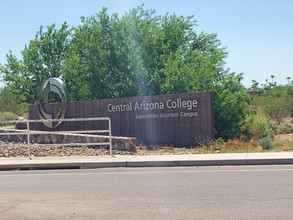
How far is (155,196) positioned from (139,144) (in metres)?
12.2

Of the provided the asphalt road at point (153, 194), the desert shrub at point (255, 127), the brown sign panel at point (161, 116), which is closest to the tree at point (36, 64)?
the brown sign panel at point (161, 116)

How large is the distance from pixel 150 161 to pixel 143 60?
43.1ft

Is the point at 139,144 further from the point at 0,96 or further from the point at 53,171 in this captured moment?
the point at 0,96

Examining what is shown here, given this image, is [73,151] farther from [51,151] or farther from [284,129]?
[284,129]

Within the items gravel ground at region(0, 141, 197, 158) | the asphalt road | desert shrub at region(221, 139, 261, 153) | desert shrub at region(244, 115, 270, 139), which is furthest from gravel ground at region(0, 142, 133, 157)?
desert shrub at region(244, 115, 270, 139)

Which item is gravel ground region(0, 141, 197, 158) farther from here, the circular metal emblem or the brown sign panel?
the circular metal emblem

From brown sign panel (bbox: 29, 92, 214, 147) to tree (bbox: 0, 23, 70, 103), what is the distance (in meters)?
9.69

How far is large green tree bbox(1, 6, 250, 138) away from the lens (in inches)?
Answer: 990

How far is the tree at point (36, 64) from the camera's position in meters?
33.0

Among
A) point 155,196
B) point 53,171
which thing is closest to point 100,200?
point 155,196

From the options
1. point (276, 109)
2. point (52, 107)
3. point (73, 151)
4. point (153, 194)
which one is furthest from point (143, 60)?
point (153, 194)

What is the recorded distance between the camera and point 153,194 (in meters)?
9.71

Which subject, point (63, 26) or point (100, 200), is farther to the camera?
point (63, 26)

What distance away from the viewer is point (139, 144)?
21.6 metres
